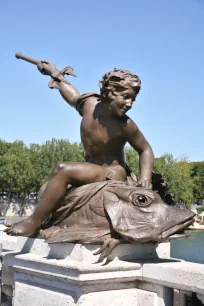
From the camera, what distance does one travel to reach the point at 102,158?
4828 mm

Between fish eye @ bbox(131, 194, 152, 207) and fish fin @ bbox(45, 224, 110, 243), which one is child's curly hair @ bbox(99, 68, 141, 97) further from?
fish fin @ bbox(45, 224, 110, 243)

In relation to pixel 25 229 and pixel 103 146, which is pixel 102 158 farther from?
pixel 25 229

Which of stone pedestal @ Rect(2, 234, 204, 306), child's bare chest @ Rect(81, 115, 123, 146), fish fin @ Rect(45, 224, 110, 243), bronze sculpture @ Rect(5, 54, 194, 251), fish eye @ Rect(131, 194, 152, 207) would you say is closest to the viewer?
stone pedestal @ Rect(2, 234, 204, 306)

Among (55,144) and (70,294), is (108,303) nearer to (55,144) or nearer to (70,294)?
(70,294)

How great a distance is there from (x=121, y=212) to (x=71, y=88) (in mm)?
2004

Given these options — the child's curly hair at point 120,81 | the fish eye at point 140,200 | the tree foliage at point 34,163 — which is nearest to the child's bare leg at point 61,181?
the fish eye at point 140,200

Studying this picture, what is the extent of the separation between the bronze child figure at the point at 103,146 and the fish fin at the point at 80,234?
36 cm

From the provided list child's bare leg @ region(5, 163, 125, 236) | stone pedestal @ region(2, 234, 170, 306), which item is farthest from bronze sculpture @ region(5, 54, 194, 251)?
stone pedestal @ region(2, 234, 170, 306)

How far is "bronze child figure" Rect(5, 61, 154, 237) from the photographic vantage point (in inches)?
179

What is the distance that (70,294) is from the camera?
396 centimetres

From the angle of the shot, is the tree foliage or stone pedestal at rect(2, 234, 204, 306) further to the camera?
the tree foliage

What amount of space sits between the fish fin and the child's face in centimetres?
119

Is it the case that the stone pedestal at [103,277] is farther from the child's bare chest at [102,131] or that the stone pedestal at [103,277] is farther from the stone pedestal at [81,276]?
the child's bare chest at [102,131]

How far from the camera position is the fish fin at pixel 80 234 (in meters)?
4.07
